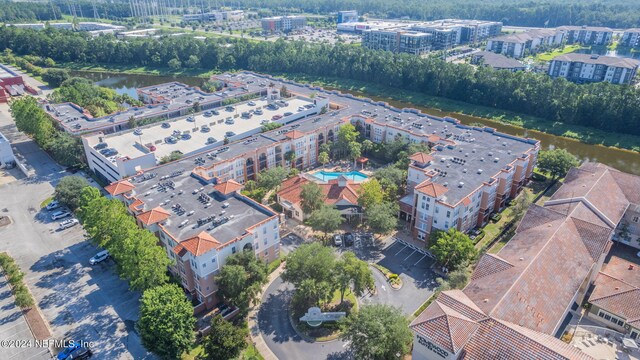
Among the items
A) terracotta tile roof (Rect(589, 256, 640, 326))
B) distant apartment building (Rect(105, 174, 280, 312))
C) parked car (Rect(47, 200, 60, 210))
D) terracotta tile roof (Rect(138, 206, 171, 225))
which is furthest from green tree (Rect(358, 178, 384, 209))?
parked car (Rect(47, 200, 60, 210))

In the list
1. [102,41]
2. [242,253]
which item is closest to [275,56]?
[102,41]

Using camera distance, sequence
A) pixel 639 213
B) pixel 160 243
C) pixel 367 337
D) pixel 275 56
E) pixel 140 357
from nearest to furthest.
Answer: pixel 367 337
pixel 140 357
pixel 160 243
pixel 639 213
pixel 275 56

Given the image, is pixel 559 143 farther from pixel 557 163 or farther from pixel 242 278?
pixel 242 278

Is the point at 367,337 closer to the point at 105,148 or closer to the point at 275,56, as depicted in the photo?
the point at 105,148

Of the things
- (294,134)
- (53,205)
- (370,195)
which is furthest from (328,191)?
(53,205)

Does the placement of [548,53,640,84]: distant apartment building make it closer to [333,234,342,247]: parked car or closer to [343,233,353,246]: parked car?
[343,233,353,246]: parked car

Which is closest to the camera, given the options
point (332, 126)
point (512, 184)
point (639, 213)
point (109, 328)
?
point (109, 328)

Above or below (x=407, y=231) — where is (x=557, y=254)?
above
